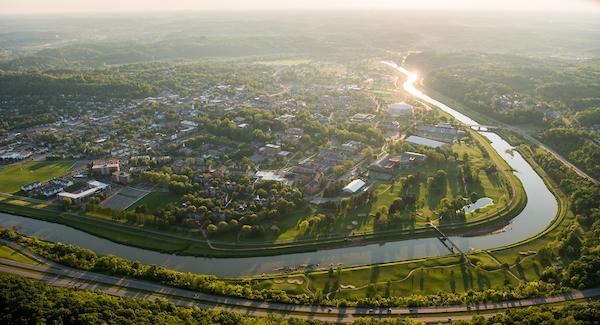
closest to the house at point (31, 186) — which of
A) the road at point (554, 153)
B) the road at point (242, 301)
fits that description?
the road at point (242, 301)

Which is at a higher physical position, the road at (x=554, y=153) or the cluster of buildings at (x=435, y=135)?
the cluster of buildings at (x=435, y=135)

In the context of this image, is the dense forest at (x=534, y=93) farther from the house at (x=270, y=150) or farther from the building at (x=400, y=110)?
the house at (x=270, y=150)

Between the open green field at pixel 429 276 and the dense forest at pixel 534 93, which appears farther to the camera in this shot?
the dense forest at pixel 534 93

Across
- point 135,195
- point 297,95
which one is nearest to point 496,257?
point 135,195

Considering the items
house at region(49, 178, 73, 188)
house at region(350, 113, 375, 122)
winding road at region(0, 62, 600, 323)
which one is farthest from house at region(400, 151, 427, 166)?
house at region(49, 178, 73, 188)

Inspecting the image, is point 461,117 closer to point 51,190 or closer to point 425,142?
point 425,142

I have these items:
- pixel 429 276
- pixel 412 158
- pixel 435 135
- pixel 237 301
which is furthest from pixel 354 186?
pixel 435 135

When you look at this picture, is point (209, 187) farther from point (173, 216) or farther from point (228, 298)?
point (228, 298)
